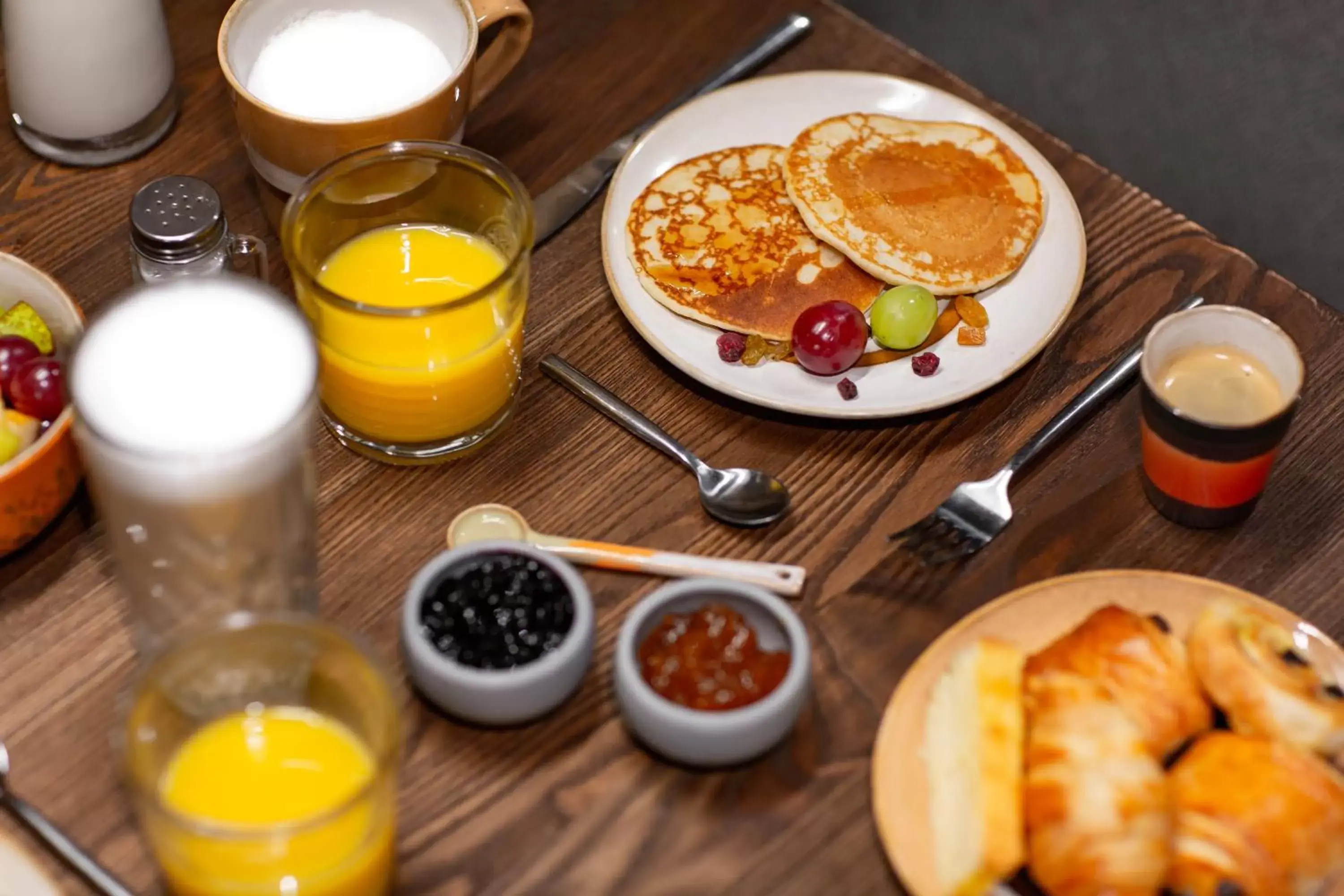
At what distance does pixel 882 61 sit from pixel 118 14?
917 millimetres

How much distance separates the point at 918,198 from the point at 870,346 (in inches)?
8.6

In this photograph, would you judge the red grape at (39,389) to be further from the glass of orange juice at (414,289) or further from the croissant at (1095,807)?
the croissant at (1095,807)

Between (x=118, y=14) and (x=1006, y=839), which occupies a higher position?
(x=118, y=14)

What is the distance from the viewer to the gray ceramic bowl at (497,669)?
125 cm

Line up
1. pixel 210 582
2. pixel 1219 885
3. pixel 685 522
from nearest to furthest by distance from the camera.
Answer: pixel 1219 885, pixel 210 582, pixel 685 522

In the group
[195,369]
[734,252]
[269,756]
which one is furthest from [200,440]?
[734,252]

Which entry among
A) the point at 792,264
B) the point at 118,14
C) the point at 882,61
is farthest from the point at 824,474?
the point at 118,14

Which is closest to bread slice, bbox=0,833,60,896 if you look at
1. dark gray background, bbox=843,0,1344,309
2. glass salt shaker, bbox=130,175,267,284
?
glass salt shaker, bbox=130,175,267,284

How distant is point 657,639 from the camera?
4.23 feet

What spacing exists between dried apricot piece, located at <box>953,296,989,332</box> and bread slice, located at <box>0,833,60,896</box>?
1.03 metres

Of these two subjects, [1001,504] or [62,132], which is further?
[62,132]

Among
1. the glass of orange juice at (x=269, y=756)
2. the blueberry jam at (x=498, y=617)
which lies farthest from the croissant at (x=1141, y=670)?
the glass of orange juice at (x=269, y=756)

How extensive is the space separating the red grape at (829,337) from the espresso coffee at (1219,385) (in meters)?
0.30

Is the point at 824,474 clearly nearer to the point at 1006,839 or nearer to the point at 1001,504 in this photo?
the point at 1001,504
